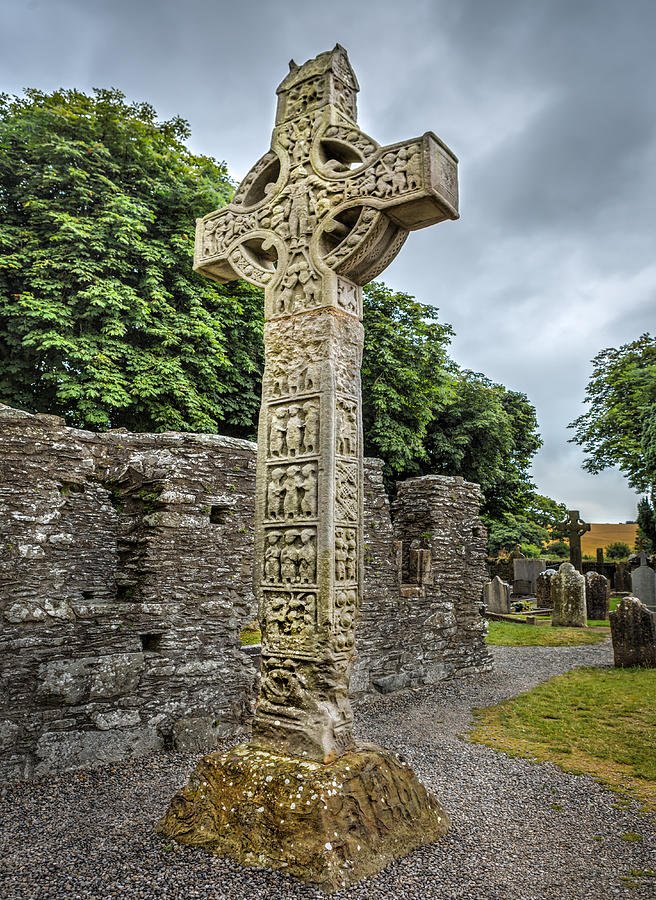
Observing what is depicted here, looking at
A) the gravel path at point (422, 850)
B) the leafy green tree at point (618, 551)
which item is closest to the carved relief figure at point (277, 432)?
the gravel path at point (422, 850)

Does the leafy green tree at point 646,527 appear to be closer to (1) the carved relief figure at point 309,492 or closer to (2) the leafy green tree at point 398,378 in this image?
(2) the leafy green tree at point 398,378

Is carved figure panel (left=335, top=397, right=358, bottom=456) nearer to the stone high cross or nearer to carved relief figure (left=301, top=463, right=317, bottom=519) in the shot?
carved relief figure (left=301, top=463, right=317, bottom=519)

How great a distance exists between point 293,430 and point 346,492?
53cm

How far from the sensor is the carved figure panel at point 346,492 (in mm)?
3873

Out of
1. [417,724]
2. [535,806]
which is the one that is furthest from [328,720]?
[417,724]

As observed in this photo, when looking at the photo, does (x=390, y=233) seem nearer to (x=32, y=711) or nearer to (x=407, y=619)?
(x=32, y=711)

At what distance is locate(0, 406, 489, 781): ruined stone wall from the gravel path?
37cm

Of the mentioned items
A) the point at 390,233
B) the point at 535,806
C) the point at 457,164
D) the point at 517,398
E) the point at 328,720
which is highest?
the point at 517,398

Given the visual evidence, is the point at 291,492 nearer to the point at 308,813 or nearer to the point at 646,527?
the point at 308,813

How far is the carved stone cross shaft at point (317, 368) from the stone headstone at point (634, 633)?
315 inches

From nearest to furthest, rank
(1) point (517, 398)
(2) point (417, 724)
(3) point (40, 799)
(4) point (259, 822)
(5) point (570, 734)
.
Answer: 1. (4) point (259, 822)
2. (3) point (40, 799)
3. (5) point (570, 734)
4. (2) point (417, 724)
5. (1) point (517, 398)

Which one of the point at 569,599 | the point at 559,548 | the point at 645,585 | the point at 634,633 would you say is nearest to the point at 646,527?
the point at 645,585

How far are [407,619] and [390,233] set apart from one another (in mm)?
6234

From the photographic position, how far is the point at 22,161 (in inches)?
468
